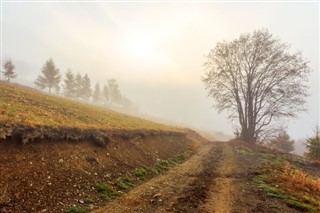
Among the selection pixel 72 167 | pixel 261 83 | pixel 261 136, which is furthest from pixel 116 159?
pixel 261 136

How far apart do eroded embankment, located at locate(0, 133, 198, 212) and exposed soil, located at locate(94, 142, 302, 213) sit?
171 cm

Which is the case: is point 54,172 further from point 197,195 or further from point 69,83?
point 69,83

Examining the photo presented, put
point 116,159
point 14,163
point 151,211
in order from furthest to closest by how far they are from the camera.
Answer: point 116,159 → point 14,163 → point 151,211

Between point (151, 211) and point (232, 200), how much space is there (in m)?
4.13

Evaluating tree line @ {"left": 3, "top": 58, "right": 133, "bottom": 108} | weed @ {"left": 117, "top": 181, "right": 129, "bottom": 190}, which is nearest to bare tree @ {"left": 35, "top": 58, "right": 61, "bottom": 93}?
tree line @ {"left": 3, "top": 58, "right": 133, "bottom": 108}

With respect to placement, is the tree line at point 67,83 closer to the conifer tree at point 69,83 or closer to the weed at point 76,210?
the conifer tree at point 69,83

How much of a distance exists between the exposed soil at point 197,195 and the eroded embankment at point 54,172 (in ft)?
→ 5.61

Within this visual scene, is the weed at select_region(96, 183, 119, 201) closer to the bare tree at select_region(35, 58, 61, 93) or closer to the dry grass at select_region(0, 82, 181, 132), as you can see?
the dry grass at select_region(0, 82, 181, 132)

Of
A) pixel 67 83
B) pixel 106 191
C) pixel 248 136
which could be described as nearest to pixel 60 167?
pixel 106 191

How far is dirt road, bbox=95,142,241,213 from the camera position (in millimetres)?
9531

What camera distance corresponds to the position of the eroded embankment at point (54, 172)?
29.0ft

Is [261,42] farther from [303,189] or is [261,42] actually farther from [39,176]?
[39,176]

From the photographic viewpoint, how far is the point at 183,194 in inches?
447

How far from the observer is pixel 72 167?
39.7 ft
